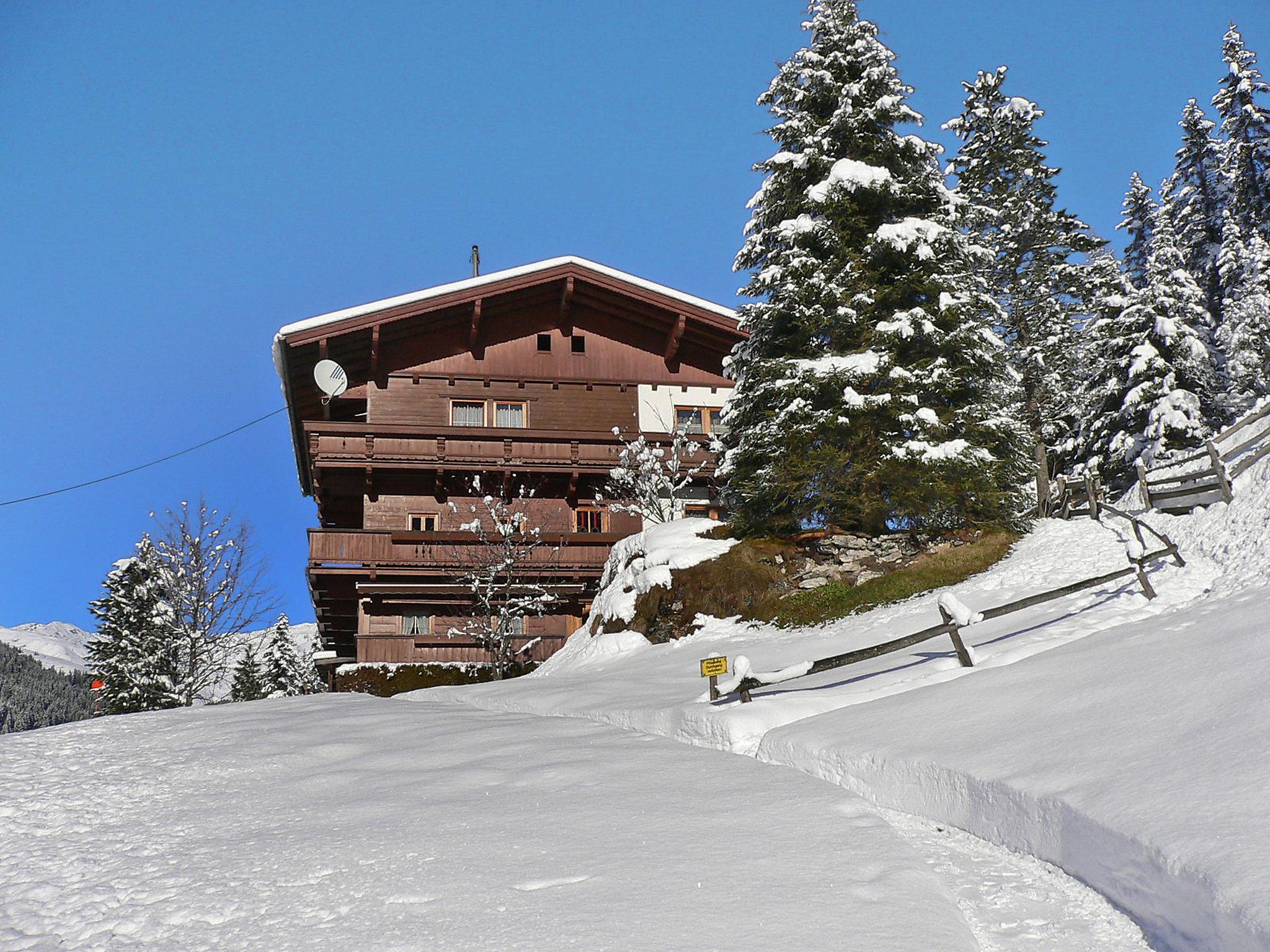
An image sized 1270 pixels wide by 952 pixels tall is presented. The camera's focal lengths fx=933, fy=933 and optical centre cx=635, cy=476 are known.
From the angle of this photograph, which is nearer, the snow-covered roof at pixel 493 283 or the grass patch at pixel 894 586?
the grass patch at pixel 894 586

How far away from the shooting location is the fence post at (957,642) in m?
10.8

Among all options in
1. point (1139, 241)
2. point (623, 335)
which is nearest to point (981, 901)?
point (623, 335)

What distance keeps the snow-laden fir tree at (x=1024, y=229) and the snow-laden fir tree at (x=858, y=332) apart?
51.0 feet

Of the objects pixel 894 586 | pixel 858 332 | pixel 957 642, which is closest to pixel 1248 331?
pixel 858 332

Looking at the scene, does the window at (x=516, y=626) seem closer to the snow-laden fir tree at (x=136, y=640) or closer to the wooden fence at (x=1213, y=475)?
the snow-laden fir tree at (x=136, y=640)

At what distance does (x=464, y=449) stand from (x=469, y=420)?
238 centimetres

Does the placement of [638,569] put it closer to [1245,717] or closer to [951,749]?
[951,749]

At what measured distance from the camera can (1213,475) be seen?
17625 millimetres

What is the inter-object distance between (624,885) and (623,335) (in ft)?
88.3

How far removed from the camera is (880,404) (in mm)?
17938

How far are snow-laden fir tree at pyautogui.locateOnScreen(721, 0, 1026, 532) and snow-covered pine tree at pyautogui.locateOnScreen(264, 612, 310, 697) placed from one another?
4550 centimetres

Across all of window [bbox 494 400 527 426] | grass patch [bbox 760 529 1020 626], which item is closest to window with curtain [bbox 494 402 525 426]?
window [bbox 494 400 527 426]

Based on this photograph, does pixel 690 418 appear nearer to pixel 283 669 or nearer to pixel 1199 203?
pixel 1199 203

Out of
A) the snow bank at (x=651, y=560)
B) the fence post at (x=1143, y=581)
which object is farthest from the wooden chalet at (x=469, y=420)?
the fence post at (x=1143, y=581)
